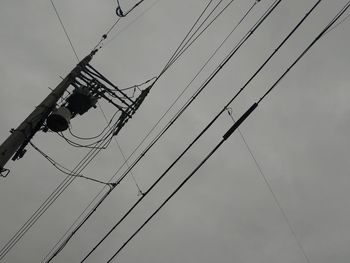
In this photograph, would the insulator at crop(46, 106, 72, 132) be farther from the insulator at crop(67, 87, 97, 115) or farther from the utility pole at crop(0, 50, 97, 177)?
the insulator at crop(67, 87, 97, 115)

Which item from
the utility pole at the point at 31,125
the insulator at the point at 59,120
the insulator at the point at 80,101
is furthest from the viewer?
the insulator at the point at 80,101

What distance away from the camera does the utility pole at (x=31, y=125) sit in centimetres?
638

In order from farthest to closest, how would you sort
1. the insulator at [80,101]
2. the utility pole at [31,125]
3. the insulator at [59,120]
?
the insulator at [80,101] < the insulator at [59,120] < the utility pole at [31,125]

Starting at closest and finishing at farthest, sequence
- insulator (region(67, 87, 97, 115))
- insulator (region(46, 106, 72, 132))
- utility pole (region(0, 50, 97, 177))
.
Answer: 1. utility pole (region(0, 50, 97, 177))
2. insulator (region(46, 106, 72, 132))
3. insulator (region(67, 87, 97, 115))

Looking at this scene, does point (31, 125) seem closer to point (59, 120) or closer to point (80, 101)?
point (59, 120)

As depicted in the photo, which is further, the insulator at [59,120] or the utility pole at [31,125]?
the insulator at [59,120]

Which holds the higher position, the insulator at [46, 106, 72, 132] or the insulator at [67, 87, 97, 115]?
the insulator at [67, 87, 97, 115]

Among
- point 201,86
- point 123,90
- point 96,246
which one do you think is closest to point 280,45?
point 201,86

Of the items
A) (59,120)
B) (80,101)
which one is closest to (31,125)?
(59,120)

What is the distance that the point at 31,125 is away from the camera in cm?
700

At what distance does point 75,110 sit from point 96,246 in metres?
3.22

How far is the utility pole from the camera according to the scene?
251 inches

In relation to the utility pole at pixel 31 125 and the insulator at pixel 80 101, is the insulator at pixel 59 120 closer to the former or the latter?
the utility pole at pixel 31 125

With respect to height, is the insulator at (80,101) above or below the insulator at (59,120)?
above
